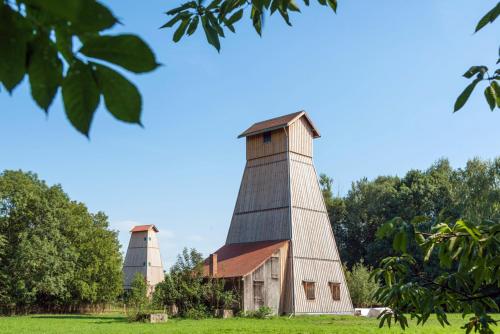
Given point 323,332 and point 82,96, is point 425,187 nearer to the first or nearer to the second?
point 323,332

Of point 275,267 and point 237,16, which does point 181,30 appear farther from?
point 275,267

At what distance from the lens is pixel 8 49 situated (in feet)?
2.65

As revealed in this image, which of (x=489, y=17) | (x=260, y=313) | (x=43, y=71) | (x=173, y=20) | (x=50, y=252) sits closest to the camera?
(x=43, y=71)

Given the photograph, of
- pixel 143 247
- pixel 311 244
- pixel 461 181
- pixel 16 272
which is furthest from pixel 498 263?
pixel 143 247

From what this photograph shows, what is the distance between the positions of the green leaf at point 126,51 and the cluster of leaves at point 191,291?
25.1 metres

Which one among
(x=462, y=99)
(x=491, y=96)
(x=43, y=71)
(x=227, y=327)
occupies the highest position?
(x=491, y=96)

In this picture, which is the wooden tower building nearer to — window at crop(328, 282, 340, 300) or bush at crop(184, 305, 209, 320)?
window at crop(328, 282, 340, 300)

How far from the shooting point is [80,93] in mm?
848

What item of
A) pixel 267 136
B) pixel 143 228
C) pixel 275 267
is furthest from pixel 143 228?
pixel 275 267

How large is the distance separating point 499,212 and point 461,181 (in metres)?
5.82

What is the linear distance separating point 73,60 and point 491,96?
7.11 ft

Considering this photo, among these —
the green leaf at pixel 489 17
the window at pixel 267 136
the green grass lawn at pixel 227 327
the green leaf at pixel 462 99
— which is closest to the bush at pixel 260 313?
the green grass lawn at pixel 227 327

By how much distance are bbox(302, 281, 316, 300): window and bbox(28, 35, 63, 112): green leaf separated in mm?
28573

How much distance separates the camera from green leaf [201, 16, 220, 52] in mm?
2510
